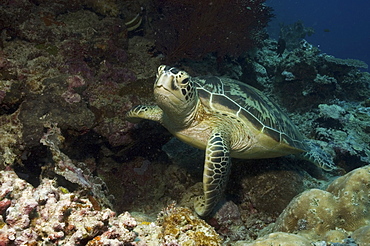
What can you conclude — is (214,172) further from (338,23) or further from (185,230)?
(338,23)

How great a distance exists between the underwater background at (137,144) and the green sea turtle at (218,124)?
0.50 metres

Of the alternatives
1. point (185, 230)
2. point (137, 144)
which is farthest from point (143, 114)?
point (185, 230)

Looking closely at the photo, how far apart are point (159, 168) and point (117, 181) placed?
2.80ft

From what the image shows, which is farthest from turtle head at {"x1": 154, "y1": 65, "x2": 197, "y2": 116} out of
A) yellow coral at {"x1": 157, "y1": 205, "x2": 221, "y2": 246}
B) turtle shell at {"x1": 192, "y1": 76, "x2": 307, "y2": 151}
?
yellow coral at {"x1": 157, "y1": 205, "x2": 221, "y2": 246}

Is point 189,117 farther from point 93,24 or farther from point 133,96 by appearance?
point 93,24

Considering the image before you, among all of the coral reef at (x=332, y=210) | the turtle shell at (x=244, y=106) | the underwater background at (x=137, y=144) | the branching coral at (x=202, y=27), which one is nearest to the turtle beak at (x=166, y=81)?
the turtle shell at (x=244, y=106)

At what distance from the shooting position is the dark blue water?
7173cm

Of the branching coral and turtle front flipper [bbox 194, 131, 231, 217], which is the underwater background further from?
turtle front flipper [bbox 194, 131, 231, 217]

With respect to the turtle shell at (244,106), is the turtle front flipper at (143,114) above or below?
below

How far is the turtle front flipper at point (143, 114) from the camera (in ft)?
12.4

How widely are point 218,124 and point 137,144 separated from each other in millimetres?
1595

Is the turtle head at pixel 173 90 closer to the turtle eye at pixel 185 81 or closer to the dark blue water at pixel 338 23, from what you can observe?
the turtle eye at pixel 185 81

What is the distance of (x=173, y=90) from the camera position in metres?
3.15

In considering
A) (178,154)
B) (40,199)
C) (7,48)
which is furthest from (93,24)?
(40,199)
